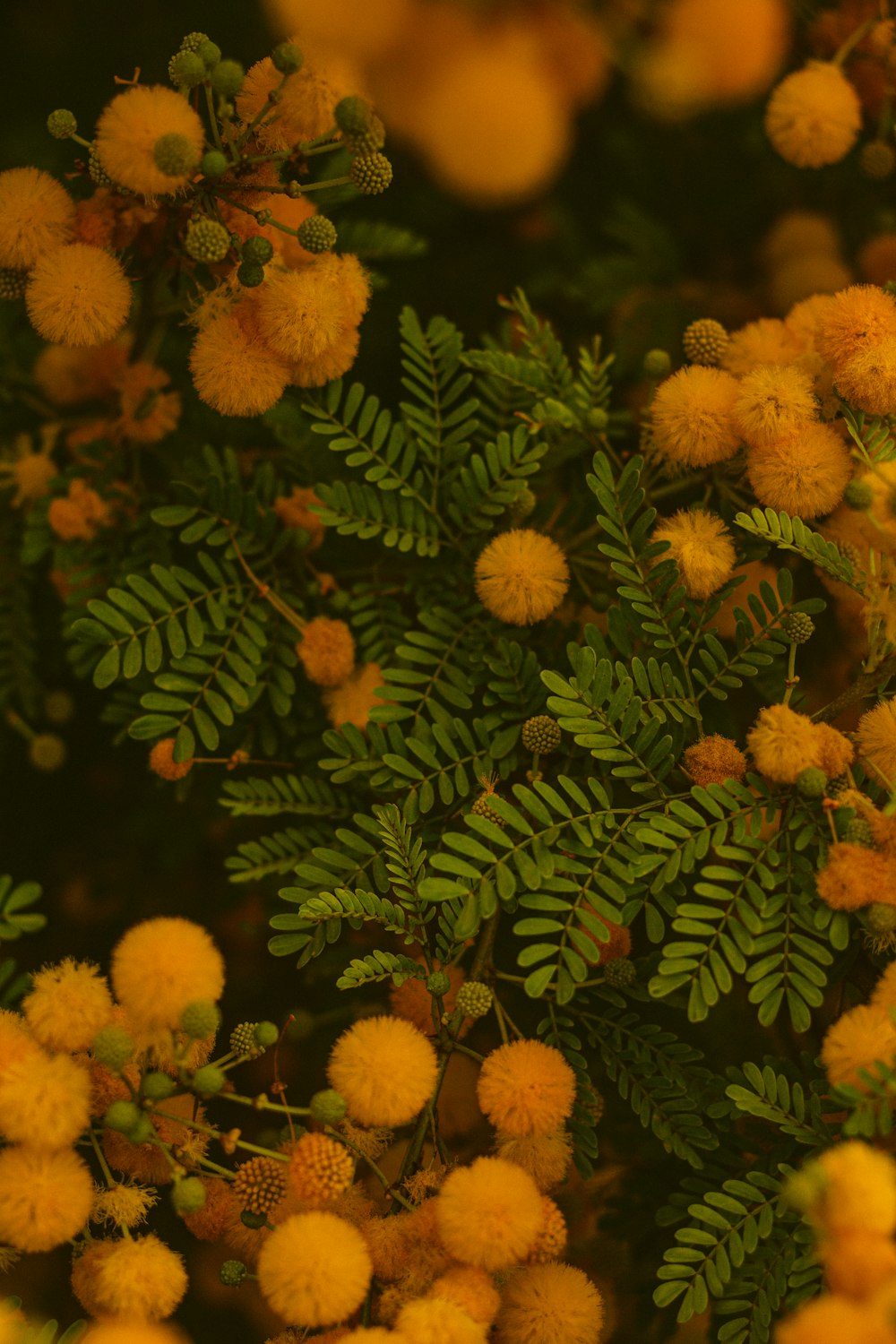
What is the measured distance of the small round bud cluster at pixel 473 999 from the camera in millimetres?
980

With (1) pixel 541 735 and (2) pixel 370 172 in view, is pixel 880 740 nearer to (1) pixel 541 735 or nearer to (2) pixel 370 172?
(1) pixel 541 735

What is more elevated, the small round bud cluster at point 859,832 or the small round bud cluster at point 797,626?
the small round bud cluster at point 797,626

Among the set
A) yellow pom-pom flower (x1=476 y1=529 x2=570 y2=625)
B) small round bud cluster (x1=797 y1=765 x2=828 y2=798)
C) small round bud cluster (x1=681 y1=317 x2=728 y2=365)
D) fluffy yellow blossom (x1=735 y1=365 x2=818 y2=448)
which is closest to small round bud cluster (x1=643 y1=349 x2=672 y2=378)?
small round bud cluster (x1=681 y1=317 x2=728 y2=365)

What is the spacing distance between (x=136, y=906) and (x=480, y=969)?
0.60 meters

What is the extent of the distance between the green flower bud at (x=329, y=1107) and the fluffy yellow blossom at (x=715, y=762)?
1.38 feet

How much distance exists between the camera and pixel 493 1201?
869 mm

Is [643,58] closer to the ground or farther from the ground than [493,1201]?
farther from the ground

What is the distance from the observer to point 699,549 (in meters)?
1.08

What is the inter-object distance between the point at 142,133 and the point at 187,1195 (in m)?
0.89

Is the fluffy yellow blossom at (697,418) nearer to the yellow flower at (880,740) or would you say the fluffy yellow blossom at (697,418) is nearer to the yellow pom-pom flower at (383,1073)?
the yellow flower at (880,740)

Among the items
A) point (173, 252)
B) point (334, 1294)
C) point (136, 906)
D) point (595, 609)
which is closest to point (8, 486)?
point (173, 252)

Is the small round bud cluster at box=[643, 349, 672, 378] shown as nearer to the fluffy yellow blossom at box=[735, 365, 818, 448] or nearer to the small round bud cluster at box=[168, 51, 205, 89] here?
the fluffy yellow blossom at box=[735, 365, 818, 448]

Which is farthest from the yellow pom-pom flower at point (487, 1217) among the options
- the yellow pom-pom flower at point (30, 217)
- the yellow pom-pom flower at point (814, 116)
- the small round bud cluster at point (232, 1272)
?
the yellow pom-pom flower at point (814, 116)

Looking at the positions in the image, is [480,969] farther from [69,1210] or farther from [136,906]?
[136,906]
